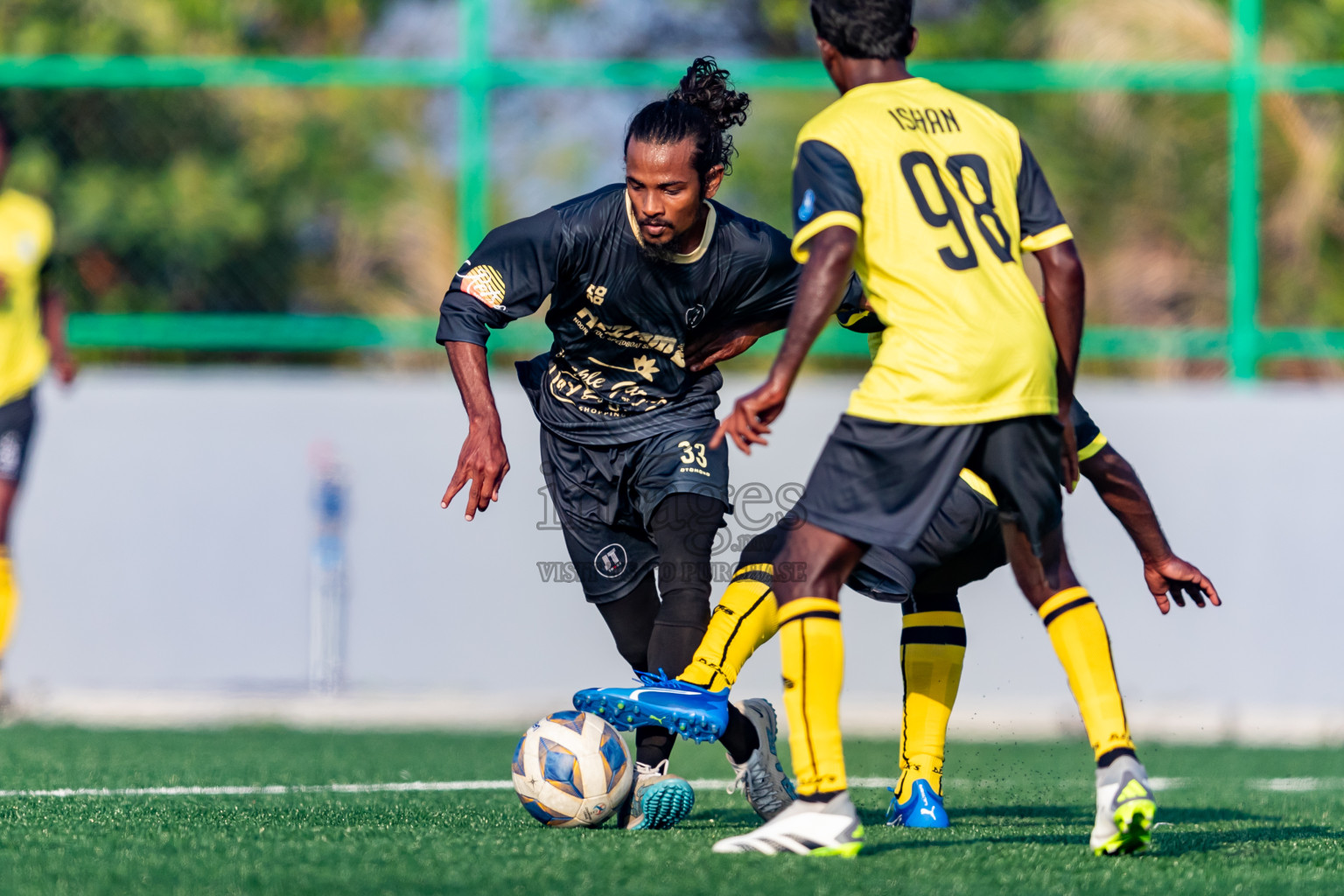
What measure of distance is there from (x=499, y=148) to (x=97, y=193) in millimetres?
2510

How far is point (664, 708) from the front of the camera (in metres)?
4.30

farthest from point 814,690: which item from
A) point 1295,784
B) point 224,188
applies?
point 224,188

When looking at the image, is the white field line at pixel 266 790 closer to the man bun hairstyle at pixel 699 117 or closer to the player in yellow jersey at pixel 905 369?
the player in yellow jersey at pixel 905 369

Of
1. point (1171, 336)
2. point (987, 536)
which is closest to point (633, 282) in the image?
point (987, 536)

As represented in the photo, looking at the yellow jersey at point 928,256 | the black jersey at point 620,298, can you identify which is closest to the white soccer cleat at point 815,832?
the yellow jersey at point 928,256

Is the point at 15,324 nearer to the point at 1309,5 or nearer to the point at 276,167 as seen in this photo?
the point at 276,167

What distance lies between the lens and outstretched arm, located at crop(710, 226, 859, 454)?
3752 millimetres

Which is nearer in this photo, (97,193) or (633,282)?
(633,282)

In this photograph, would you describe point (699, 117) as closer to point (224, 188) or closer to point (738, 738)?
point (738, 738)

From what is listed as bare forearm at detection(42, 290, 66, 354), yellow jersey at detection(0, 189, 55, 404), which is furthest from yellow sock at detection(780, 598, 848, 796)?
bare forearm at detection(42, 290, 66, 354)

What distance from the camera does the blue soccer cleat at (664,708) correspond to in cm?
427

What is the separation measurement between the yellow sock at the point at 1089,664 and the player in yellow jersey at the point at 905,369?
2 cm

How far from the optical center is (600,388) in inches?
205

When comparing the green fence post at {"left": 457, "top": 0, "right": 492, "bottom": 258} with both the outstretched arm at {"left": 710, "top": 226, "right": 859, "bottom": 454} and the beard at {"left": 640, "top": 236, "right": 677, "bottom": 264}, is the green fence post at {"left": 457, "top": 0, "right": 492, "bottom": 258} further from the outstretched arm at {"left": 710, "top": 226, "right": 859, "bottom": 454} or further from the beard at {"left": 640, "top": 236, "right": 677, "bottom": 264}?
the outstretched arm at {"left": 710, "top": 226, "right": 859, "bottom": 454}
